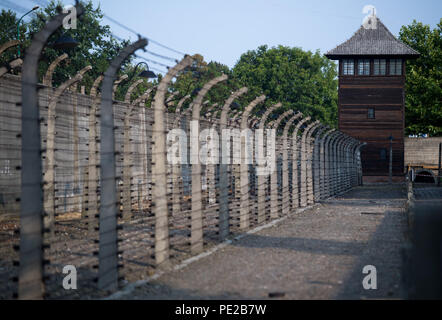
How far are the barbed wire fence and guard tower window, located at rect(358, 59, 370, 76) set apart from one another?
26.9 metres

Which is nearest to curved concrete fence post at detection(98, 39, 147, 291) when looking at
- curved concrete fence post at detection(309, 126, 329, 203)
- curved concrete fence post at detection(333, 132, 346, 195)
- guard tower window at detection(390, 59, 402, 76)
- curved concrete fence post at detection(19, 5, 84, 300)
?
curved concrete fence post at detection(19, 5, 84, 300)

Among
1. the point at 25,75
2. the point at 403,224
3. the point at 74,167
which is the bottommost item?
the point at 403,224

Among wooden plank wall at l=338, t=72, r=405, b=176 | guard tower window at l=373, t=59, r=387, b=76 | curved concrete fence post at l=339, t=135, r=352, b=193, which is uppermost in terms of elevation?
guard tower window at l=373, t=59, r=387, b=76

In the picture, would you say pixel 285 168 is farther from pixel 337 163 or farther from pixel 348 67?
pixel 348 67

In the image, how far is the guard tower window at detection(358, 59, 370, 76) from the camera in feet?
148

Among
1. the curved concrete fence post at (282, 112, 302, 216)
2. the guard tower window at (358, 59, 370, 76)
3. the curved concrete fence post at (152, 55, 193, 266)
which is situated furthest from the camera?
the guard tower window at (358, 59, 370, 76)

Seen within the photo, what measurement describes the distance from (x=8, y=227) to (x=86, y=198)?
1631mm

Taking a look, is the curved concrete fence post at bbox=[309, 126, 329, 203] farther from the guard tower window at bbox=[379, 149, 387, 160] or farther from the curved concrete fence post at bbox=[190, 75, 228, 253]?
the guard tower window at bbox=[379, 149, 387, 160]

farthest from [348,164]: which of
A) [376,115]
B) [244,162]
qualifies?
[244,162]

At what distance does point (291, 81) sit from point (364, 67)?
15092 mm

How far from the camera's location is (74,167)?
1216 cm

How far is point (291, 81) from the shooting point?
196 feet

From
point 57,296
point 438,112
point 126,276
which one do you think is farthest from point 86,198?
point 438,112
